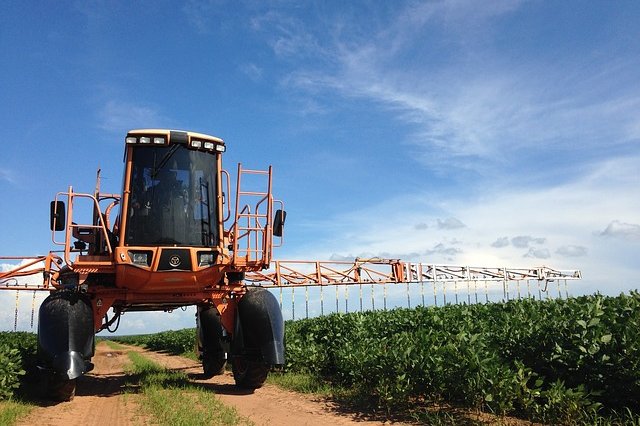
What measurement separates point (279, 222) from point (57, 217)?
4224mm

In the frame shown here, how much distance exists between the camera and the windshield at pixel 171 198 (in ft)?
32.6

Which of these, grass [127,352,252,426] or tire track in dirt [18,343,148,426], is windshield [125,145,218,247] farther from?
tire track in dirt [18,343,148,426]

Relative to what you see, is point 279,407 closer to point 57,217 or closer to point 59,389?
point 59,389

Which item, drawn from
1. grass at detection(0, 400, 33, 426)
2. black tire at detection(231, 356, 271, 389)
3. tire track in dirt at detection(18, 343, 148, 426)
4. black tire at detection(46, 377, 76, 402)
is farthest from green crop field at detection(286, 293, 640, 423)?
grass at detection(0, 400, 33, 426)

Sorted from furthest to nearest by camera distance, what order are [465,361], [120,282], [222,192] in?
[222,192], [120,282], [465,361]

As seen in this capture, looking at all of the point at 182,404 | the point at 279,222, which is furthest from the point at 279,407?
the point at 279,222

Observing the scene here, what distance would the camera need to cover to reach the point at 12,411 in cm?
802

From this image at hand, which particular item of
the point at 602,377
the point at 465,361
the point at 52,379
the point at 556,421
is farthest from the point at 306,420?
the point at 52,379

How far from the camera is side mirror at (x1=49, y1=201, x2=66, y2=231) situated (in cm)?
919

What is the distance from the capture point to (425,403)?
318 inches

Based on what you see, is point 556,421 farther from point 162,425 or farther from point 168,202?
point 168,202

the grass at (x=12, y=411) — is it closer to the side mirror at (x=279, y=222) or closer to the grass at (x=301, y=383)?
the grass at (x=301, y=383)

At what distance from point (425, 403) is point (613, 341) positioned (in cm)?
316

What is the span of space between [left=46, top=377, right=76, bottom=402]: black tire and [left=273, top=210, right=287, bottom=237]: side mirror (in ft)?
15.7
